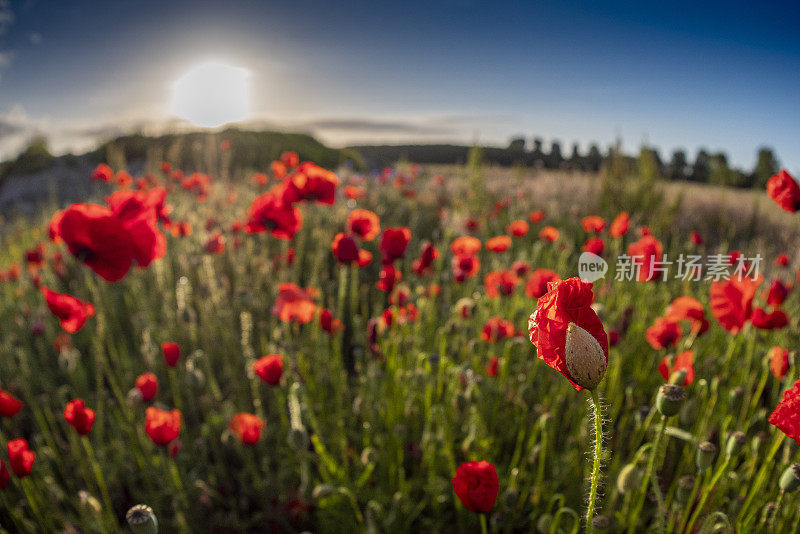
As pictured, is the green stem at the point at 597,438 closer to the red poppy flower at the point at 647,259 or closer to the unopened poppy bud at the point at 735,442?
the unopened poppy bud at the point at 735,442

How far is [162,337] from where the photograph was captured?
9.04 feet

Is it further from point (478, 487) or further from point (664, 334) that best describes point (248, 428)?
point (664, 334)

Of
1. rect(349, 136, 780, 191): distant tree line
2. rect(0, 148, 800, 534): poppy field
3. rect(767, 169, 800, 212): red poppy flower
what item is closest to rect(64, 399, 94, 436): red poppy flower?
rect(0, 148, 800, 534): poppy field

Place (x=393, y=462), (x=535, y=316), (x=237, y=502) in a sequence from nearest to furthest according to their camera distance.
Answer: (x=535, y=316) → (x=393, y=462) → (x=237, y=502)

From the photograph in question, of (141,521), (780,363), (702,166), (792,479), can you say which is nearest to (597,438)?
(792,479)

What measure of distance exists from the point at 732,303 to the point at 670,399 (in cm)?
70

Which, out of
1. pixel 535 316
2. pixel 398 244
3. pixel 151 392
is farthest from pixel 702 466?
pixel 151 392

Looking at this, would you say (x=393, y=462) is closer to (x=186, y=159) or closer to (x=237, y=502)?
(x=237, y=502)

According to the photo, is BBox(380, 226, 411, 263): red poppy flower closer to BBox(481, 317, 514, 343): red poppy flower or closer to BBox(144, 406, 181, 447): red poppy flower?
BBox(481, 317, 514, 343): red poppy flower

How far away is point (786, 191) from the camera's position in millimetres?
1288

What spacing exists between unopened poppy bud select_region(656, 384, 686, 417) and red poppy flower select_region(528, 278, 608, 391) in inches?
14.2

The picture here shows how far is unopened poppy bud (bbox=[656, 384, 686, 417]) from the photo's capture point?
0.92 metres

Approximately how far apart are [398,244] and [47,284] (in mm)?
3325

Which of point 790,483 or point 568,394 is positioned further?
point 568,394
